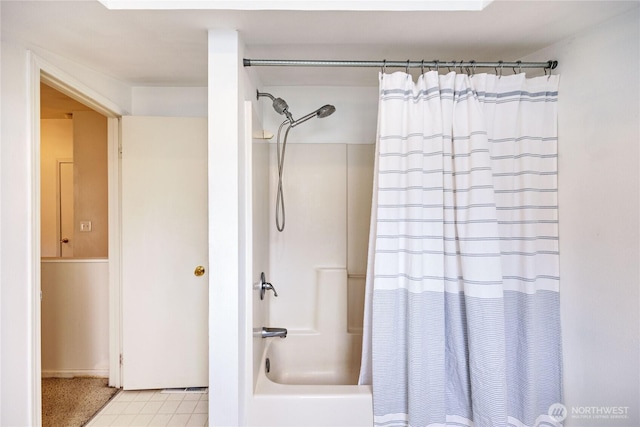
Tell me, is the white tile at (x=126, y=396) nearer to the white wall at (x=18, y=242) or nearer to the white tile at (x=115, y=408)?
the white tile at (x=115, y=408)

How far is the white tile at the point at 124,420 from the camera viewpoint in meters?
1.76

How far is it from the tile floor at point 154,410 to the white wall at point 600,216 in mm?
2025

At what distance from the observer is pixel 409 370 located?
1354mm

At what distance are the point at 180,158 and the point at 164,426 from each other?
1658 mm

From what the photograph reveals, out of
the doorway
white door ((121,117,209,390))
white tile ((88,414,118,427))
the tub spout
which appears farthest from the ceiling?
white tile ((88,414,118,427))

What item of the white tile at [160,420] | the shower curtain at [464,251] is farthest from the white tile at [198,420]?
the shower curtain at [464,251]

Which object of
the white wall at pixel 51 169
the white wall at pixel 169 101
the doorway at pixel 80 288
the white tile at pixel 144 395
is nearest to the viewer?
the white tile at pixel 144 395

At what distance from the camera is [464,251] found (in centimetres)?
134

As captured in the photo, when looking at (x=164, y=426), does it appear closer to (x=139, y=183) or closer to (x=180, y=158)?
(x=139, y=183)

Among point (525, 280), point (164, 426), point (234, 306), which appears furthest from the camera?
point (164, 426)

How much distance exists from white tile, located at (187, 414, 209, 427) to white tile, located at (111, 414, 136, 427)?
0.36 metres

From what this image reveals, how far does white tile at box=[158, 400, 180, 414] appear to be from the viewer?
188 cm

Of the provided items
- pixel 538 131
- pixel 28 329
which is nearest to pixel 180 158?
pixel 28 329

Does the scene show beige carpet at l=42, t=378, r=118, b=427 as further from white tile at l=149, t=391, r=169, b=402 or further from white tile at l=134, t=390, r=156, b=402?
white tile at l=149, t=391, r=169, b=402
